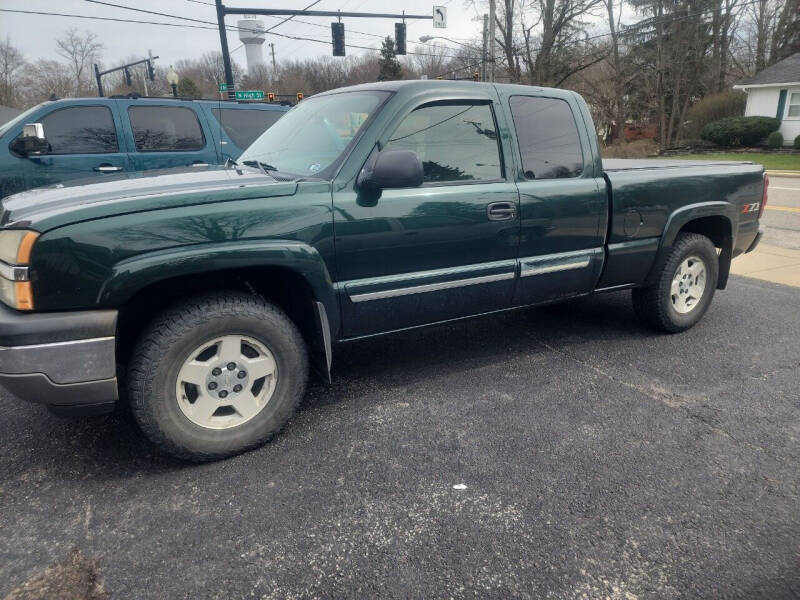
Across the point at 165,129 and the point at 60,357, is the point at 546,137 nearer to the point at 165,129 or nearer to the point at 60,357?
the point at 60,357

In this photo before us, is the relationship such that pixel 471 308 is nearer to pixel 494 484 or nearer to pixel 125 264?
pixel 494 484

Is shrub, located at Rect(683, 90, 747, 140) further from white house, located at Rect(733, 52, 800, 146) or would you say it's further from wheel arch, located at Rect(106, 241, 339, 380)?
wheel arch, located at Rect(106, 241, 339, 380)

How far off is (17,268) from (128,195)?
1.74ft

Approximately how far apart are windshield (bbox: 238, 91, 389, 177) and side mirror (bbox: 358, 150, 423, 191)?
29 centimetres

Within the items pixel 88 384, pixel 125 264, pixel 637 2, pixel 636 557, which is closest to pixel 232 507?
pixel 88 384

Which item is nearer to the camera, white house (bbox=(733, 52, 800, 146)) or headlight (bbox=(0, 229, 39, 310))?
headlight (bbox=(0, 229, 39, 310))

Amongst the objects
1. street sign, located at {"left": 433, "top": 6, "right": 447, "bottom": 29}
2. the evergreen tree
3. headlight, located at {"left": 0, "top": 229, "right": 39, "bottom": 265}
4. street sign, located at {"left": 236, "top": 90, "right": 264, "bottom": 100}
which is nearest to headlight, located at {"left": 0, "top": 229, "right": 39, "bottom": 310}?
headlight, located at {"left": 0, "top": 229, "right": 39, "bottom": 265}

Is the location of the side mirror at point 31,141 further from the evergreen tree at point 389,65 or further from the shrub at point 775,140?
the evergreen tree at point 389,65

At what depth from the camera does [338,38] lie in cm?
1969

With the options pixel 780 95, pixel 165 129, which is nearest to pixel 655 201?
pixel 165 129

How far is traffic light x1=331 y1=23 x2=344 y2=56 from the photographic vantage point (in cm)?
1958

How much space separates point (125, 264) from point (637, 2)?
145ft

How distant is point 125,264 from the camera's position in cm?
229

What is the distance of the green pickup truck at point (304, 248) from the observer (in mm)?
2271
